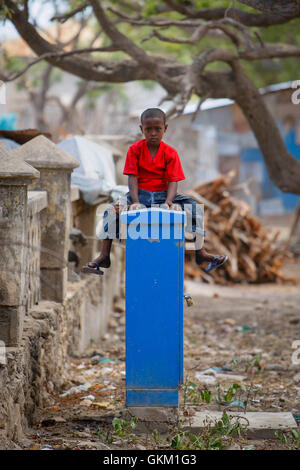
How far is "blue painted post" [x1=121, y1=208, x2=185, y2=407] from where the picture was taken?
12.3ft

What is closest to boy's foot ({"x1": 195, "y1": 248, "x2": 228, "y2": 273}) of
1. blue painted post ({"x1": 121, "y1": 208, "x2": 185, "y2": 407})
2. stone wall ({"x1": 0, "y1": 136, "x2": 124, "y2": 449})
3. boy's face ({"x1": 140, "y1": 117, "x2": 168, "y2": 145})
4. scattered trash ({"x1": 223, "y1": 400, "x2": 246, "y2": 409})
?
blue painted post ({"x1": 121, "y1": 208, "x2": 185, "y2": 407})

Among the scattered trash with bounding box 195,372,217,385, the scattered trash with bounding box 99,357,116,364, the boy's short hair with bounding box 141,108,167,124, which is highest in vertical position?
the boy's short hair with bounding box 141,108,167,124

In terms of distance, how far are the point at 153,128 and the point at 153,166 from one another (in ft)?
0.81

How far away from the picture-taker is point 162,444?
3.69 meters

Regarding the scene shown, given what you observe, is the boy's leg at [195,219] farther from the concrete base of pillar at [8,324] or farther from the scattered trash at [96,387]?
the scattered trash at [96,387]

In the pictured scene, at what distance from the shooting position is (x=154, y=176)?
4047 mm

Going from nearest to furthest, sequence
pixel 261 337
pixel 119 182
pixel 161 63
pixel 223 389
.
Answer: pixel 223 389 < pixel 261 337 < pixel 161 63 < pixel 119 182

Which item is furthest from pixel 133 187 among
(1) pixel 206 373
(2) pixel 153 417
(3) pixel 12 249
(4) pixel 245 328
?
(4) pixel 245 328

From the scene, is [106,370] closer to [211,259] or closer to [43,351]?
[43,351]

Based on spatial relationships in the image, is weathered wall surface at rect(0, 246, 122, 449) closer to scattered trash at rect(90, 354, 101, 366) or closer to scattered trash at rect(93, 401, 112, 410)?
scattered trash at rect(90, 354, 101, 366)

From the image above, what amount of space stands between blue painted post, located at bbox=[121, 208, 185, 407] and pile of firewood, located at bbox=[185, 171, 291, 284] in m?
8.47

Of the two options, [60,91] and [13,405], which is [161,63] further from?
[60,91]

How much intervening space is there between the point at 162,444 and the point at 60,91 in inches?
1356
